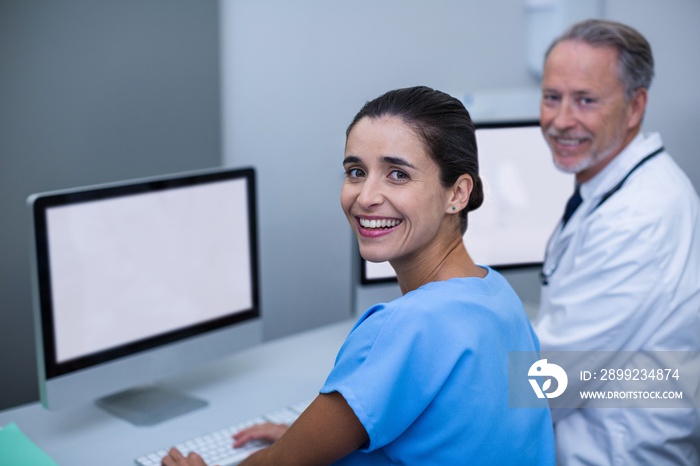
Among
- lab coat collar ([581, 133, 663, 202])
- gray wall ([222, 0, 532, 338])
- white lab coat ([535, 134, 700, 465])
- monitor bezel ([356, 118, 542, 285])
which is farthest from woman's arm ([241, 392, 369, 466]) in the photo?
gray wall ([222, 0, 532, 338])

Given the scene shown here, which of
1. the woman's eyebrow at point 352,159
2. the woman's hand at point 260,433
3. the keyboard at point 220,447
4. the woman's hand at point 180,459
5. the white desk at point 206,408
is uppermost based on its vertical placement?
the woman's eyebrow at point 352,159

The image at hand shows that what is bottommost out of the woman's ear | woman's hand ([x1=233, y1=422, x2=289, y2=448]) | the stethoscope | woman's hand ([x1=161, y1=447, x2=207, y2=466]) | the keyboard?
the keyboard

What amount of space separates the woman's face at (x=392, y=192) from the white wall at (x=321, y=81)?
80 centimetres

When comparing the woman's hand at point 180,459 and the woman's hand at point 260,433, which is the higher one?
the woman's hand at point 180,459

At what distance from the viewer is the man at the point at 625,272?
1570 mm

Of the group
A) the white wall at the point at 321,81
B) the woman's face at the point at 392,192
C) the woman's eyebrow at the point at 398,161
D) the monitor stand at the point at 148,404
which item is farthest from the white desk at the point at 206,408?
the woman's eyebrow at the point at 398,161

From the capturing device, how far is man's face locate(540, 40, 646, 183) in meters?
1.77

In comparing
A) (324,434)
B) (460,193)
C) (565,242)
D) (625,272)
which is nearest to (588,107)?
(565,242)

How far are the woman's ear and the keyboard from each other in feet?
1.97

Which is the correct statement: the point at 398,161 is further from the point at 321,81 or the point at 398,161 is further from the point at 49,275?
the point at 321,81

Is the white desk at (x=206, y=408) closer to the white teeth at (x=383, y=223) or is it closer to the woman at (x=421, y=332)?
the woman at (x=421, y=332)

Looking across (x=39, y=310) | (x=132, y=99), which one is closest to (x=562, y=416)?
(x=39, y=310)

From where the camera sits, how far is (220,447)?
1.44m

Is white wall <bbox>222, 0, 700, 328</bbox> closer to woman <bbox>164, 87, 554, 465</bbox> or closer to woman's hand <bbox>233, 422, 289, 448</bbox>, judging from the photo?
woman's hand <bbox>233, 422, 289, 448</bbox>
